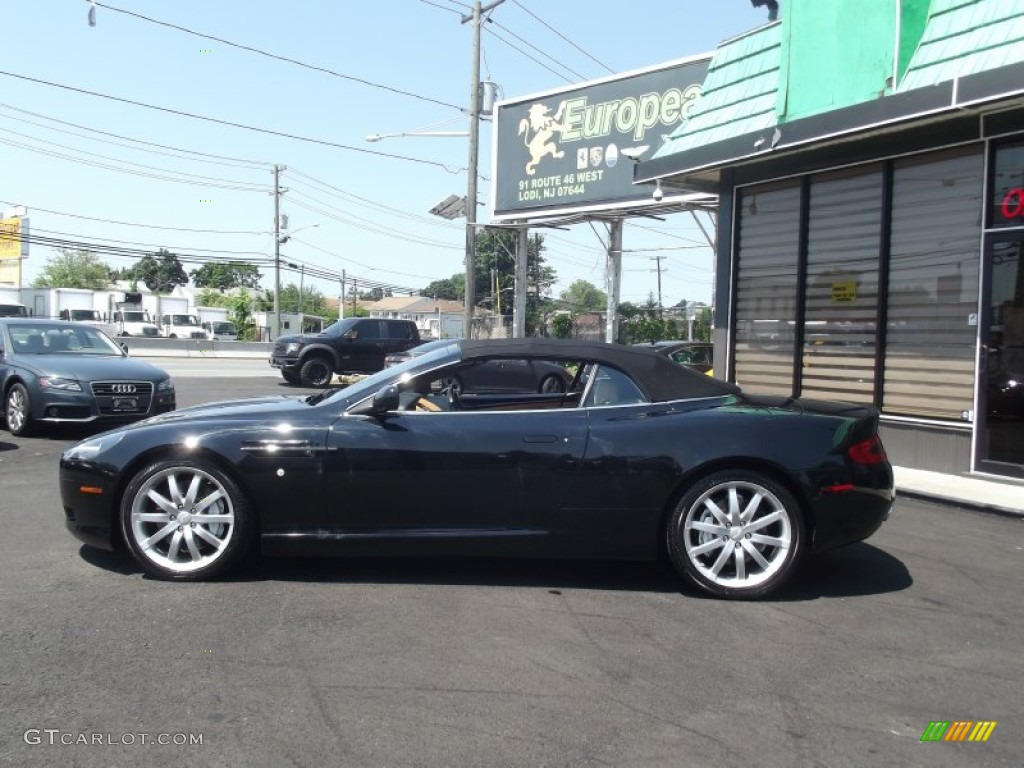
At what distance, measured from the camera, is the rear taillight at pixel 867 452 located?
488 centimetres

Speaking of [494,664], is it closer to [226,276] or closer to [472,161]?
[472,161]

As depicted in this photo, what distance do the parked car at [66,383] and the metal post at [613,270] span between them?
12.7 meters

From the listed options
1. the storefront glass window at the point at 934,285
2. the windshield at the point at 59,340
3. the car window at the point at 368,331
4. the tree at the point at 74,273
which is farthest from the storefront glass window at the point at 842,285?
the tree at the point at 74,273

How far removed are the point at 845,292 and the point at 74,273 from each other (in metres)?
86.8

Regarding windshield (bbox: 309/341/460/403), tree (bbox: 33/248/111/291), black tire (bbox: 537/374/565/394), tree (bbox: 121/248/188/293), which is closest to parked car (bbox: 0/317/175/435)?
windshield (bbox: 309/341/460/403)

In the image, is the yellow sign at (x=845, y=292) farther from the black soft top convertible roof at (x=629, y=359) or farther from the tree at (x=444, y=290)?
the tree at (x=444, y=290)

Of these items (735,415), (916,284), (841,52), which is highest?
(841,52)

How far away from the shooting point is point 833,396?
10.3 m

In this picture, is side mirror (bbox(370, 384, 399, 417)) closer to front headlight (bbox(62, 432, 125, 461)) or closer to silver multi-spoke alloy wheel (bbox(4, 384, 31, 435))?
front headlight (bbox(62, 432, 125, 461))

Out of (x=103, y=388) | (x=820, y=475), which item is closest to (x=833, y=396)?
(x=820, y=475)

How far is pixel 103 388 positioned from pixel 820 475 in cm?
826

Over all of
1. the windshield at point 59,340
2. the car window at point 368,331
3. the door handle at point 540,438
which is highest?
the car window at point 368,331

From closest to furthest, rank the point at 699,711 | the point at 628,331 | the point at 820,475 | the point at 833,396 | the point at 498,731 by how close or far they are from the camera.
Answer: the point at 498,731, the point at 699,711, the point at 820,475, the point at 833,396, the point at 628,331

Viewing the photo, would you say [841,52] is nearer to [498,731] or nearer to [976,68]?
[976,68]
